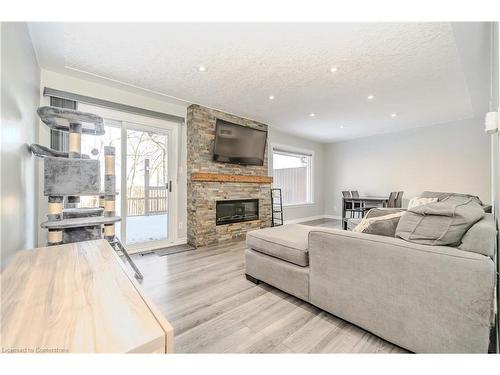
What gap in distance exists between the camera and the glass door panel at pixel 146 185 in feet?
10.9

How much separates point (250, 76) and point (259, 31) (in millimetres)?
806

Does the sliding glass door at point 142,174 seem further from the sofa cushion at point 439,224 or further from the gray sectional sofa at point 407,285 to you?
the sofa cushion at point 439,224

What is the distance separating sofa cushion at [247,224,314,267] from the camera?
1812 millimetres

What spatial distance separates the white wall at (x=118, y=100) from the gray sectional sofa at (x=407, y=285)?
8.34 ft

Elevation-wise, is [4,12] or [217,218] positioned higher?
[4,12]

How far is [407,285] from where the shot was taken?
1236 millimetres

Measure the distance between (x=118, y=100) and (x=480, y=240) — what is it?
390cm

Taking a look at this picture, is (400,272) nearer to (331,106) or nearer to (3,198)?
(3,198)

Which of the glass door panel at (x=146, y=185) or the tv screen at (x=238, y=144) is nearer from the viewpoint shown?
the glass door panel at (x=146, y=185)

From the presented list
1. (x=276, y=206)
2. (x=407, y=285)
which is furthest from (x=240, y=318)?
(x=276, y=206)

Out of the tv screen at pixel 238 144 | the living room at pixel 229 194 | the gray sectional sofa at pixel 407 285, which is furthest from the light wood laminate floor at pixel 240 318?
the tv screen at pixel 238 144

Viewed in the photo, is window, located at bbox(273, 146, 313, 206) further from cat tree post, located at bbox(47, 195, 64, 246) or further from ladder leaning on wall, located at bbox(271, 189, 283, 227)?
cat tree post, located at bbox(47, 195, 64, 246)

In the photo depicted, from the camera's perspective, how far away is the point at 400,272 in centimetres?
126
